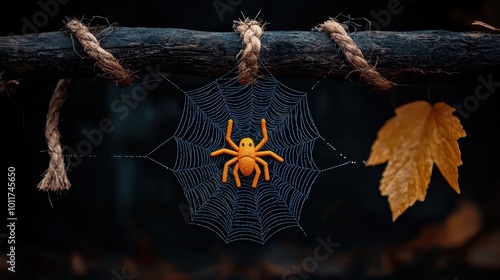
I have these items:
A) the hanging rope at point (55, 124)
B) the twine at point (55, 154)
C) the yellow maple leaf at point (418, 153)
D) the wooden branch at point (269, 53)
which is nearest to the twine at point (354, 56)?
the wooden branch at point (269, 53)

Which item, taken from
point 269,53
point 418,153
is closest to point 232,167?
point 269,53

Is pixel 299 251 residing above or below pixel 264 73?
below

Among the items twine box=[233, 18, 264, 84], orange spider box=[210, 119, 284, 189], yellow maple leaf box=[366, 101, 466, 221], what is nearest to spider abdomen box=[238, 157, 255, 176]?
orange spider box=[210, 119, 284, 189]

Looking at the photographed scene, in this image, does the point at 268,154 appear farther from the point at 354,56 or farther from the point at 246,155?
the point at 354,56

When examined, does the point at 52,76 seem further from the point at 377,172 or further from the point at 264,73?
the point at 377,172

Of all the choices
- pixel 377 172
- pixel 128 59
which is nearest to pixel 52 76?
pixel 128 59

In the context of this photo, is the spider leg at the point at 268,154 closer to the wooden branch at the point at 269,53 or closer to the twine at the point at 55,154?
the wooden branch at the point at 269,53
